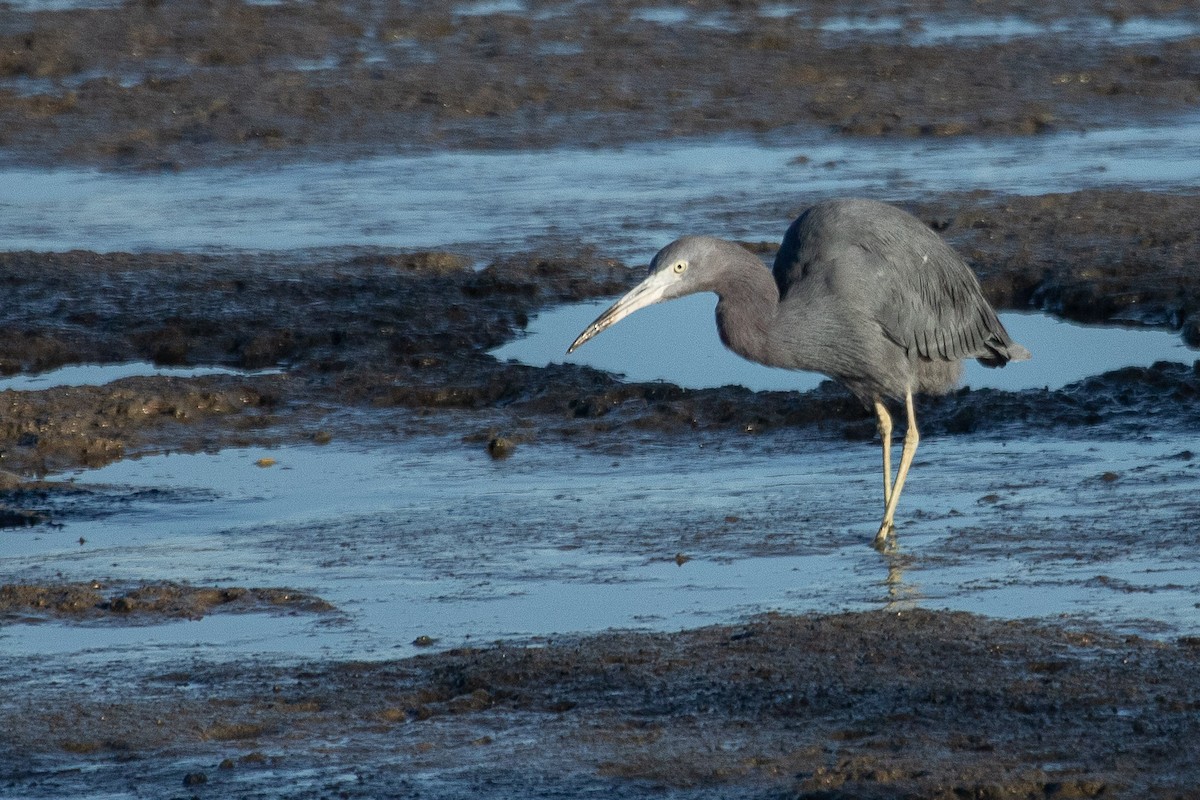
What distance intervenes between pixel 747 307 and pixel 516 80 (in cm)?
1010

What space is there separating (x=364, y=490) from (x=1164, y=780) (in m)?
4.11

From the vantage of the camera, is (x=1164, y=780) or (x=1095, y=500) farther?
(x=1095, y=500)

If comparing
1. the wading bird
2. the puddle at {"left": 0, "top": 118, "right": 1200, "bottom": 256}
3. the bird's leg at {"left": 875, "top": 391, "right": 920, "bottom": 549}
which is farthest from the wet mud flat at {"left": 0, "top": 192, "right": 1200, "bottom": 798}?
the puddle at {"left": 0, "top": 118, "right": 1200, "bottom": 256}

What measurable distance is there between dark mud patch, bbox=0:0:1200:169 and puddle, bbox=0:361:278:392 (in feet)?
16.5

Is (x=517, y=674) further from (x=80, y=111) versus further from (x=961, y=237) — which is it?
(x=80, y=111)

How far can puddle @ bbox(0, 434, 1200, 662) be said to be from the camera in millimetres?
6117

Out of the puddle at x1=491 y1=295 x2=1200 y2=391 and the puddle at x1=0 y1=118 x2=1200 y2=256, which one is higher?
the puddle at x1=0 y1=118 x2=1200 y2=256

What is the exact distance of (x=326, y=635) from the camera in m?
6.04

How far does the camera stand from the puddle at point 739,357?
925 centimetres

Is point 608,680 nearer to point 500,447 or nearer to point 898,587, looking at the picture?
point 898,587

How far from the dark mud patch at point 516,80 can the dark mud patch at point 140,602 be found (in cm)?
855

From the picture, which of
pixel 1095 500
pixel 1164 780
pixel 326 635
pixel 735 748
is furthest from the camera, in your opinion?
pixel 1095 500

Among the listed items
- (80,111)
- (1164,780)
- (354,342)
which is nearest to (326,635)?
(1164,780)

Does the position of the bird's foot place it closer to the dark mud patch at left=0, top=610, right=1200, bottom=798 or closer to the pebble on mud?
the dark mud patch at left=0, top=610, right=1200, bottom=798
